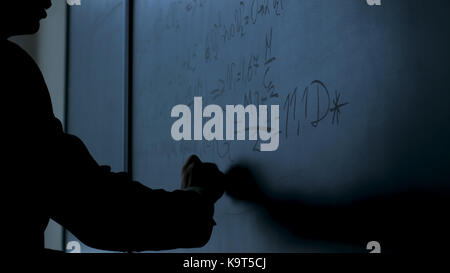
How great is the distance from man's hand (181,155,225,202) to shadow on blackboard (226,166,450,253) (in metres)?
0.06

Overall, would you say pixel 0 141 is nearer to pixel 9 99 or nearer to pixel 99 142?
pixel 9 99

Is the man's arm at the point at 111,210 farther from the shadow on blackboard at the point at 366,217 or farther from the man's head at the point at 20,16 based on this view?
the shadow on blackboard at the point at 366,217

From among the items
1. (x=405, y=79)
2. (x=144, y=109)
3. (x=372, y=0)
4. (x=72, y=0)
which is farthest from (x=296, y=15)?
(x=72, y=0)

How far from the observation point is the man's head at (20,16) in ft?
2.25

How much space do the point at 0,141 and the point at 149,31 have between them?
0.78m

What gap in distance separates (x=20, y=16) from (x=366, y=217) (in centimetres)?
69

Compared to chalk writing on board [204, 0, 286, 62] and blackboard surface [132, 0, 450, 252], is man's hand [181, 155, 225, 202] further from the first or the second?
chalk writing on board [204, 0, 286, 62]

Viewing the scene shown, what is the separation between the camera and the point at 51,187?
2.29 feet

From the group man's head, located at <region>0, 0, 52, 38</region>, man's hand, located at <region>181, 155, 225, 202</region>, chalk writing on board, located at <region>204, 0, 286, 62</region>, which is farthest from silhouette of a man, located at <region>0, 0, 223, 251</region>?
chalk writing on board, located at <region>204, 0, 286, 62</region>

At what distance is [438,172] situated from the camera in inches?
31.1

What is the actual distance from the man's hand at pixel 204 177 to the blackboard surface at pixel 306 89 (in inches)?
1.7

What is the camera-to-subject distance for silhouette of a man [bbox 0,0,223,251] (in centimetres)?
66

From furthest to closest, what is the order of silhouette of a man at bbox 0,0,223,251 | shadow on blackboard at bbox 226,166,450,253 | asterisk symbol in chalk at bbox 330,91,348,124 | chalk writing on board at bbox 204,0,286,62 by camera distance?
chalk writing on board at bbox 204,0,286,62 < asterisk symbol in chalk at bbox 330,91,348,124 < shadow on blackboard at bbox 226,166,450,253 < silhouette of a man at bbox 0,0,223,251

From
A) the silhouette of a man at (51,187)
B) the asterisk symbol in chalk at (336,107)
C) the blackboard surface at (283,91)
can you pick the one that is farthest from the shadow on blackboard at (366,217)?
the silhouette of a man at (51,187)
